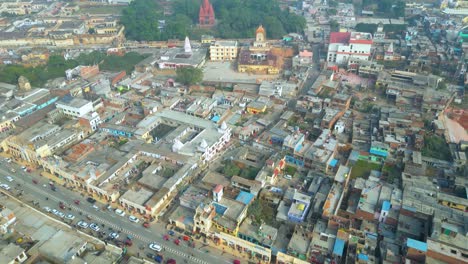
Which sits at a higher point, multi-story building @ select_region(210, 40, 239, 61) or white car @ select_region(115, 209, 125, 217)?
multi-story building @ select_region(210, 40, 239, 61)

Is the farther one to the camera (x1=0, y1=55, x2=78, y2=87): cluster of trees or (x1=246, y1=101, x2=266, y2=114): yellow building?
(x1=0, y1=55, x2=78, y2=87): cluster of trees

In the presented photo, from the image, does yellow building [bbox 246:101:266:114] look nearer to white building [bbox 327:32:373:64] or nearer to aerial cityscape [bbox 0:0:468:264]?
aerial cityscape [bbox 0:0:468:264]

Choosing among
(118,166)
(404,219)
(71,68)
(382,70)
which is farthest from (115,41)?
(404,219)

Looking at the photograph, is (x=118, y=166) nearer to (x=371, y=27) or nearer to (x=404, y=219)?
(x=404, y=219)

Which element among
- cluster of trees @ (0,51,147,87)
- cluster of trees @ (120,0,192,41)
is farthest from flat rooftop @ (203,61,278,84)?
cluster of trees @ (120,0,192,41)

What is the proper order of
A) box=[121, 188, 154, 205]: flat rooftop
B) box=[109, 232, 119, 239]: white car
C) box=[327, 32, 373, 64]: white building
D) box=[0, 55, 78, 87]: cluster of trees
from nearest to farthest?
box=[109, 232, 119, 239]: white car < box=[121, 188, 154, 205]: flat rooftop < box=[0, 55, 78, 87]: cluster of trees < box=[327, 32, 373, 64]: white building

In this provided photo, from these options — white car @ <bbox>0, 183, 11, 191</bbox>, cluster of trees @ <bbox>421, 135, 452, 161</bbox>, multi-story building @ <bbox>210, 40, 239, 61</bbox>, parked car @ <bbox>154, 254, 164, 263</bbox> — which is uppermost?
multi-story building @ <bbox>210, 40, 239, 61</bbox>

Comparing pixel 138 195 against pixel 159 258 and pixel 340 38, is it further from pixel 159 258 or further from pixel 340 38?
pixel 340 38
